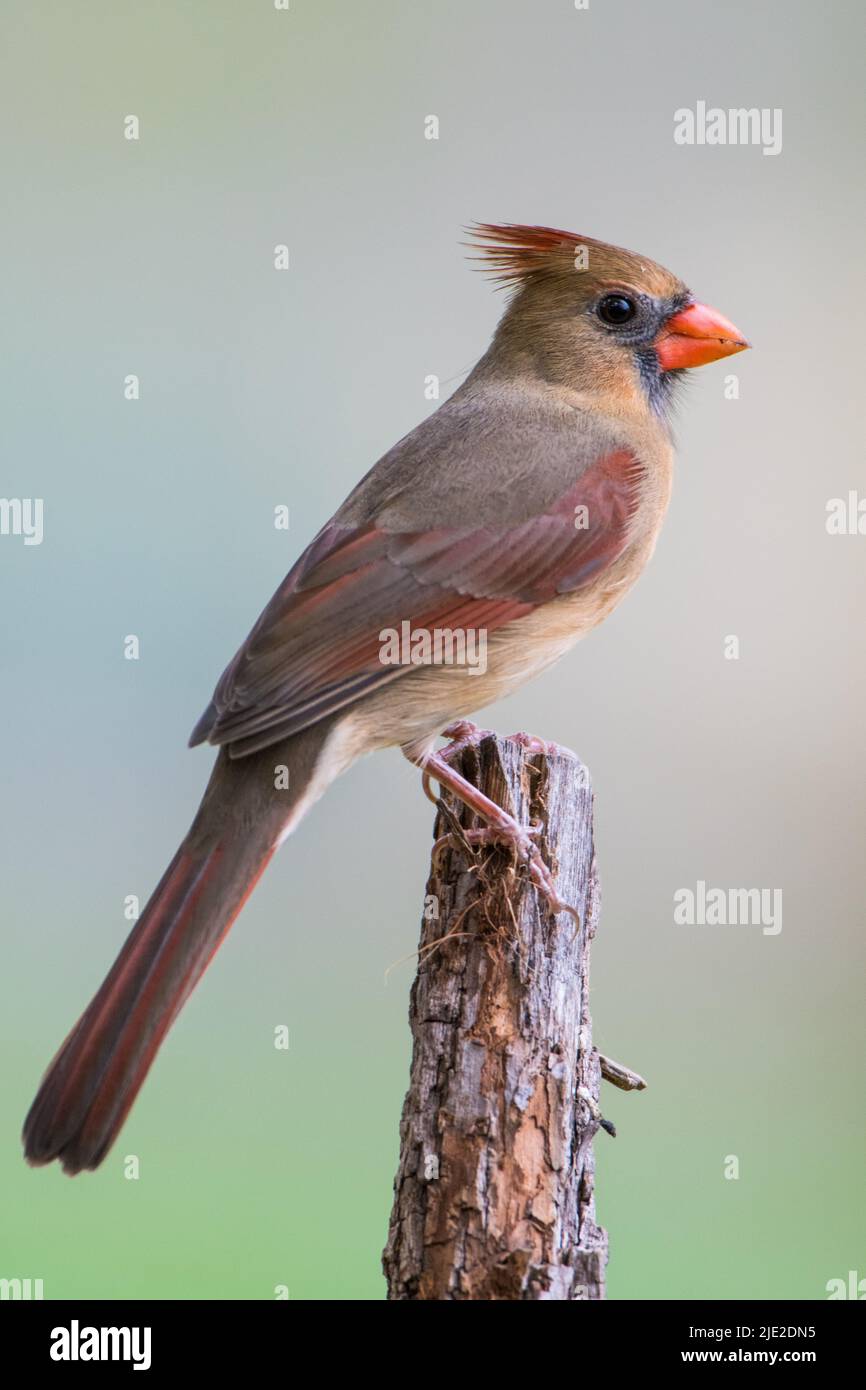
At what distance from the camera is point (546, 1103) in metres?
2.20

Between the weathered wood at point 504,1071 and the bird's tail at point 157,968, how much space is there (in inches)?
13.5

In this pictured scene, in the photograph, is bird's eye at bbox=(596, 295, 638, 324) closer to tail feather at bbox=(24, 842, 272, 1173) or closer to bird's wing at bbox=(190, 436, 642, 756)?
bird's wing at bbox=(190, 436, 642, 756)

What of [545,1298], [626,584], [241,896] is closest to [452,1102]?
[545,1298]

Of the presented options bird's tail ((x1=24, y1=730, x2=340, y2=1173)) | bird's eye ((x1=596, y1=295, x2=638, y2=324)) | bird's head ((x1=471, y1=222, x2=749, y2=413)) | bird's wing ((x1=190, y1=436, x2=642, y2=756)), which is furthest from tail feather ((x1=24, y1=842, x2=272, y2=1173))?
bird's eye ((x1=596, y1=295, x2=638, y2=324))

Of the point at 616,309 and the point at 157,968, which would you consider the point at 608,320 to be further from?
the point at 157,968

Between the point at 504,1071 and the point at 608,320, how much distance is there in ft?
5.32

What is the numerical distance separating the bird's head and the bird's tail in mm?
1135

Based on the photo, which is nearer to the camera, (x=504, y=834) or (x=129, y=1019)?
(x=129, y=1019)

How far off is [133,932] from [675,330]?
171cm

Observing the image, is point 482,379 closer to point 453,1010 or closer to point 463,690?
point 463,690

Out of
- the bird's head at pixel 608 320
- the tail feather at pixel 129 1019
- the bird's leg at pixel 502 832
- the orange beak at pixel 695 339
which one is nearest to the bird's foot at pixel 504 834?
the bird's leg at pixel 502 832

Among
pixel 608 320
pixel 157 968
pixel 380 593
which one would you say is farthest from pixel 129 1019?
pixel 608 320

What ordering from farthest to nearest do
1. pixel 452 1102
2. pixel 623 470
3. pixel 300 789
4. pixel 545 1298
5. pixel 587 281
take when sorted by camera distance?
pixel 587 281
pixel 623 470
pixel 300 789
pixel 452 1102
pixel 545 1298

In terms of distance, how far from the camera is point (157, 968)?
221 cm
